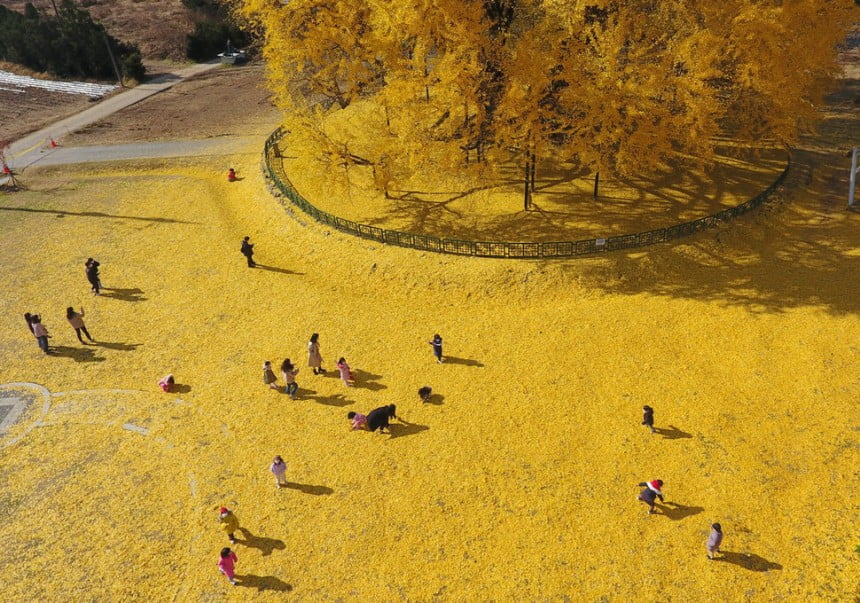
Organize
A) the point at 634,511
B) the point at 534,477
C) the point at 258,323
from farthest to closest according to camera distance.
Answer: the point at 258,323
the point at 534,477
the point at 634,511

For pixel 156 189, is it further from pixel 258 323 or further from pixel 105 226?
pixel 258 323

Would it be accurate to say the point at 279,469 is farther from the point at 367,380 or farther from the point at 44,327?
the point at 44,327

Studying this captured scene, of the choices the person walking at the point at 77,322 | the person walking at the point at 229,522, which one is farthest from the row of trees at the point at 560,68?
the person walking at the point at 229,522

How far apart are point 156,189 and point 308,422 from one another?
25112 mm

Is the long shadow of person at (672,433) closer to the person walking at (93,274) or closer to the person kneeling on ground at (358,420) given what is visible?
the person kneeling on ground at (358,420)

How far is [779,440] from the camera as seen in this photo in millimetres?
17000

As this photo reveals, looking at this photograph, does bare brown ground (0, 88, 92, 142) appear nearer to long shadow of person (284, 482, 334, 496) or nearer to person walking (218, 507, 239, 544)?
long shadow of person (284, 482, 334, 496)

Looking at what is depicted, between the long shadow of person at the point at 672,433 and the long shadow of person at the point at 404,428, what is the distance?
24.6 ft

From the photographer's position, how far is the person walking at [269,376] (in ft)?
64.6

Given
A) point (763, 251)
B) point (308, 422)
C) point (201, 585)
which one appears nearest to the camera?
point (201, 585)

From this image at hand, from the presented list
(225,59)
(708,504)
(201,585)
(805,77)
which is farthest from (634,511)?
(225,59)

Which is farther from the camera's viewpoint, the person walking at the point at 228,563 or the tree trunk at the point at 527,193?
the tree trunk at the point at 527,193

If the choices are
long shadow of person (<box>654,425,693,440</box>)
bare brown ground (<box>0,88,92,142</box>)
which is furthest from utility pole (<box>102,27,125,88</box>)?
long shadow of person (<box>654,425,693,440</box>)

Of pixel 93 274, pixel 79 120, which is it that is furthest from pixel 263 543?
pixel 79 120
